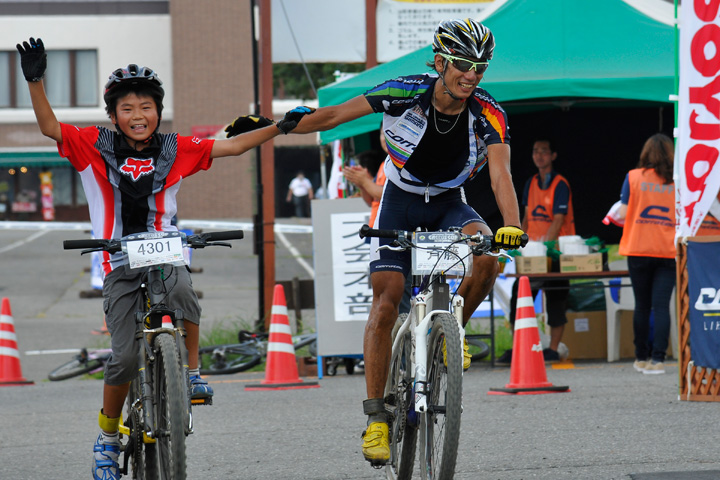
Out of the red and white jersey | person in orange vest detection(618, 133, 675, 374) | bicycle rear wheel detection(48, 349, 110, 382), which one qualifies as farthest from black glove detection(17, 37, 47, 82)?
bicycle rear wheel detection(48, 349, 110, 382)

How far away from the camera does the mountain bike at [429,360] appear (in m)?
4.59

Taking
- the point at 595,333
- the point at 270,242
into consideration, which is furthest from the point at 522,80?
the point at 270,242

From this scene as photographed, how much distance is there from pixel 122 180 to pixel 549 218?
7.38m

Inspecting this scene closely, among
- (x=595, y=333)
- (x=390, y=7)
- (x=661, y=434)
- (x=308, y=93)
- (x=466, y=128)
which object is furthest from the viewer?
(x=308, y=93)

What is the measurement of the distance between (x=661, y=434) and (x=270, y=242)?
7.40 metres

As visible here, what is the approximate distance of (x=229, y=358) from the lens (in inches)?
485

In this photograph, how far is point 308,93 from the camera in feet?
125

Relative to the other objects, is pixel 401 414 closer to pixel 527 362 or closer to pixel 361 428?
pixel 361 428

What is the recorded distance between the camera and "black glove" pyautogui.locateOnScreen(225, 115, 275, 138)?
5.26 meters

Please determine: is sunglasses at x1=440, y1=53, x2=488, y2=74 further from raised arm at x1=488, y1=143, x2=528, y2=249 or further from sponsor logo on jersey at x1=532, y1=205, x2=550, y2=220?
sponsor logo on jersey at x1=532, y1=205, x2=550, y2=220

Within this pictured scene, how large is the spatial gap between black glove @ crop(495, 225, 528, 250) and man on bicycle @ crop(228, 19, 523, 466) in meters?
0.35

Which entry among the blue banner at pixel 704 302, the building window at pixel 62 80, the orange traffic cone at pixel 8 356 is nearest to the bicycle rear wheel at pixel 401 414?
the blue banner at pixel 704 302

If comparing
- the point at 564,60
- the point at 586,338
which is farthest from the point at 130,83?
the point at 586,338

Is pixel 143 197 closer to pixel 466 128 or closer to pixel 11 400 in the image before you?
pixel 466 128
